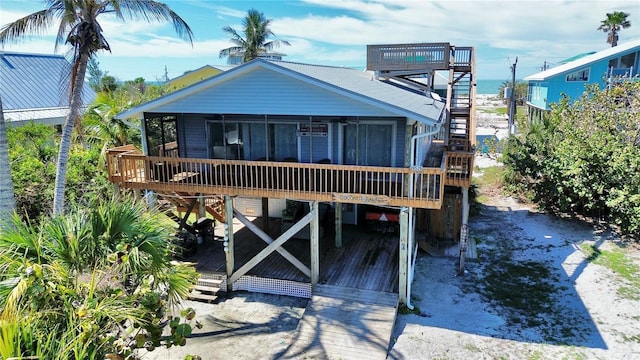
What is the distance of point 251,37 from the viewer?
4031 centimetres

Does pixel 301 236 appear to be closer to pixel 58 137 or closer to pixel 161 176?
pixel 161 176

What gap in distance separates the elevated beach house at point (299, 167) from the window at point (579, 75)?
2483cm

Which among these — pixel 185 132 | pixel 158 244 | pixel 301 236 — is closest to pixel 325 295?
pixel 301 236

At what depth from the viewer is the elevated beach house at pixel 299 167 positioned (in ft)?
Answer: 39.5

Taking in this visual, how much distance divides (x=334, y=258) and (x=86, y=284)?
9.48 meters

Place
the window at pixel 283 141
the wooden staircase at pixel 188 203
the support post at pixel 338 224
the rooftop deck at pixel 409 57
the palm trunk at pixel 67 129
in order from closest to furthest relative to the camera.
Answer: the palm trunk at pixel 67 129 < the window at pixel 283 141 < the wooden staircase at pixel 188 203 < the support post at pixel 338 224 < the rooftop deck at pixel 409 57

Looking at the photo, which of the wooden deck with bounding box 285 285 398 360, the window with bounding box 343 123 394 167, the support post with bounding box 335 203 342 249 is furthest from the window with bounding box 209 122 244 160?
the wooden deck with bounding box 285 285 398 360

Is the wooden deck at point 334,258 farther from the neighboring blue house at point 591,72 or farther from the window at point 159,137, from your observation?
the neighboring blue house at point 591,72

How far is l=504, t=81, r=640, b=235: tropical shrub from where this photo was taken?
18.0 metres

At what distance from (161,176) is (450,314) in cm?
993

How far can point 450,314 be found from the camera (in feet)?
39.1

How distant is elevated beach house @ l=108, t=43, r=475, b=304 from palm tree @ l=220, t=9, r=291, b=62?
82.5 ft

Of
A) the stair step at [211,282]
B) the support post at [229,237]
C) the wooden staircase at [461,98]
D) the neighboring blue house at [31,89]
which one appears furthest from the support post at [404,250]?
the neighboring blue house at [31,89]

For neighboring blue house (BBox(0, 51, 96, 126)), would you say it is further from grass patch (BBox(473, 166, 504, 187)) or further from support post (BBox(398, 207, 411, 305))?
grass patch (BBox(473, 166, 504, 187))
